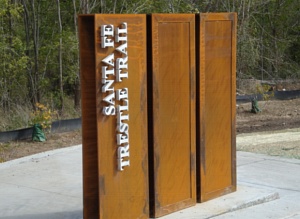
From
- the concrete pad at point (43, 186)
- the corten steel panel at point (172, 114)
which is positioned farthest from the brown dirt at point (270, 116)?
the corten steel panel at point (172, 114)

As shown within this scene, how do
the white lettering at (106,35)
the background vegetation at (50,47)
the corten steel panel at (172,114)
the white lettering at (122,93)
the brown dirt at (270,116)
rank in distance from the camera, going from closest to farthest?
1. the white lettering at (106,35)
2. the white lettering at (122,93)
3. the corten steel panel at (172,114)
4. the brown dirt at (270,116)
5. the background vegetation at (50,47)

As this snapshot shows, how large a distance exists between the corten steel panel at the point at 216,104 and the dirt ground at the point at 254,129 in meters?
3.42

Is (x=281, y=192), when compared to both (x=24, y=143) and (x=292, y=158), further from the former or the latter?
(x=24, y=143)

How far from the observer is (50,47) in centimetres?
1762

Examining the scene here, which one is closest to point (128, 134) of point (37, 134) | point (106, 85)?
point (106, 85)

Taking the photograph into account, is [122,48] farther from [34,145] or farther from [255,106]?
[255,106]

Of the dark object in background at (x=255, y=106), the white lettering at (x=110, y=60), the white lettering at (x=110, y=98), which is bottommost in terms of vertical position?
the dark object in background at (x=255, y=106)

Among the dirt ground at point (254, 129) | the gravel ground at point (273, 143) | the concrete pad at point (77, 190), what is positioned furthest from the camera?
the dirt ground at point (254, 129)

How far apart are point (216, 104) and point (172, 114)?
85cm

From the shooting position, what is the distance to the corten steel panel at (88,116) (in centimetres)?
662

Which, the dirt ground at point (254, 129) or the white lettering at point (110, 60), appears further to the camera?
the dirt ground at point (254, 129)

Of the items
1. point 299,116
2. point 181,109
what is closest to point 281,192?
point 181,109

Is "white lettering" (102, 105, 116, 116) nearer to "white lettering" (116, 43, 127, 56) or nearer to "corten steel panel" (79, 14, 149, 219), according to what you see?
"corten steel panel" (79, 14, 149, 219)

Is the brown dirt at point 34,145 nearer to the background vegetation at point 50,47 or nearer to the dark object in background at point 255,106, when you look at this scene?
the background vegetation at point 50,47
